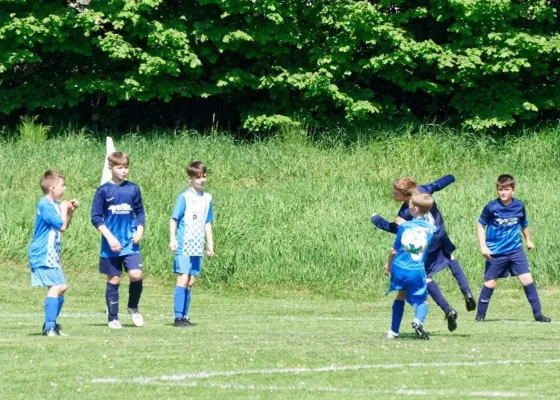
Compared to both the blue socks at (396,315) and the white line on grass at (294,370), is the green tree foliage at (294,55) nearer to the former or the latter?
the blue socks at (396,315)

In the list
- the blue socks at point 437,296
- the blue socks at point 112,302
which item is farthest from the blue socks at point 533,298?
the blue socks at point 112,302

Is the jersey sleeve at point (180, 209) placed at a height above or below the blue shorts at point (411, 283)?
above

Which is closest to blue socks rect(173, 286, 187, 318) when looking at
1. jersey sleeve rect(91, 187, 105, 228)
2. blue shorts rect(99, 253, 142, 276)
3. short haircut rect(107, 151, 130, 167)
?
blue shorts rect(99, 253, 142, 276)

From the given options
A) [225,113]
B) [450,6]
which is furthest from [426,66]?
[225,113]

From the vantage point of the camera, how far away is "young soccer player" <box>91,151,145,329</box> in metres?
12.8

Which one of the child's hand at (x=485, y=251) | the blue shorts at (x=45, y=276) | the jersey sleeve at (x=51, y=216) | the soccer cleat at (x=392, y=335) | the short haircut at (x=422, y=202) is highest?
the short haircut at (x=422, y=202)

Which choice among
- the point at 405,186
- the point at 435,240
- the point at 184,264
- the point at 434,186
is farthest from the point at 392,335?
the point at 184,264

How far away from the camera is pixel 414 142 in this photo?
29.5 m

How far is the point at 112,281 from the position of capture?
13312 millimetres

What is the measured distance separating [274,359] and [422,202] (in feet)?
8.27

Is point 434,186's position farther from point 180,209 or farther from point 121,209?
point 121,209

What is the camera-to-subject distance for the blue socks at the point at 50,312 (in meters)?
11.9

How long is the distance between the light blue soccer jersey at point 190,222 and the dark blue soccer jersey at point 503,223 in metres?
3.69

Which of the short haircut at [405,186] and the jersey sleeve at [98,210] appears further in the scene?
the jersey sleeve at [98,210]
